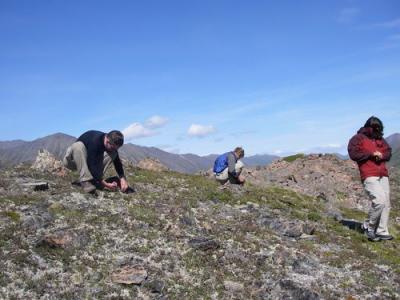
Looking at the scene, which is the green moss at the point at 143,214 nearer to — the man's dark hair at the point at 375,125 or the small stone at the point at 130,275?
the small stone at the point at 130,275

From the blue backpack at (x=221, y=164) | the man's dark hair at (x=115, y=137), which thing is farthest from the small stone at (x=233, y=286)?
the blue backpack at (x=221, y=164)

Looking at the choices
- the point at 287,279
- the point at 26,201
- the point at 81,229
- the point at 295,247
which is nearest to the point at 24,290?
the point at 81,229

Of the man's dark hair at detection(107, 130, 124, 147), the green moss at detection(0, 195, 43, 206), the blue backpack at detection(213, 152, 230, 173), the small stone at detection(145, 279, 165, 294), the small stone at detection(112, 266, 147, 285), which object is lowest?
the small stone at detection(145, 279, 165, 294)

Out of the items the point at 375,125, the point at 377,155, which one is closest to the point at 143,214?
the point at 377,155

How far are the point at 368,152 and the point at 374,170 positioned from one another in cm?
66

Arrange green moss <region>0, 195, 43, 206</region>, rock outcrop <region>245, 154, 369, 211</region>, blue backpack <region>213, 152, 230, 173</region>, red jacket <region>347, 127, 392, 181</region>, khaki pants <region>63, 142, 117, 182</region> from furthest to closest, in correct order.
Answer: rock outcrop <region>245, 154, 369, 211</region>, blue backpack <region>213, 152, 230, 173</region>, khaki pants <region>63, 142, 117, 182</region>, red jacket <region>347, 127, 392, 181</region>, green moss <region>0, 195, 43, 206</region>

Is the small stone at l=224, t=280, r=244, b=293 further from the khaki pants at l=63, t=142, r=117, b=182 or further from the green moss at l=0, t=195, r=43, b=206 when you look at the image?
the khaki pants at l=63, t=142, r=117, b=182

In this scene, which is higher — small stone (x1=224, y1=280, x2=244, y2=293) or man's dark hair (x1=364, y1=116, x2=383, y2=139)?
man's dark hair (x1=364, y1=116, x2=383, y2=139)

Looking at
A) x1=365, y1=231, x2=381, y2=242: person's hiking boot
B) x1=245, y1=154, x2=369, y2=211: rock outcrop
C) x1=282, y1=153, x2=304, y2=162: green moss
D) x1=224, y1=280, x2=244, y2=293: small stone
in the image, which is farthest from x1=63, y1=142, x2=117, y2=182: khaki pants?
x1=282, y1=153, x2=304, y2=162: green moss

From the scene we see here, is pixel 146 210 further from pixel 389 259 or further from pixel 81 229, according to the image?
pixel 389 259

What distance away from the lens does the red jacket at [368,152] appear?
15.6 meters

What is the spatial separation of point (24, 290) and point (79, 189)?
6.95 meters

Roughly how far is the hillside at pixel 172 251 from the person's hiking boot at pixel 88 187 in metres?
0.24

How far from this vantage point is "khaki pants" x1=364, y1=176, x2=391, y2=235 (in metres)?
15.1
